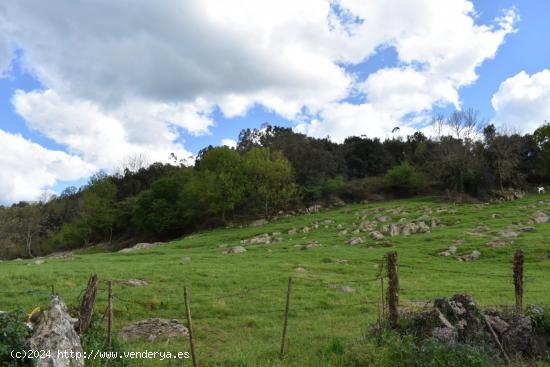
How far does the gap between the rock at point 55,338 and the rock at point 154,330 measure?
15.9ft

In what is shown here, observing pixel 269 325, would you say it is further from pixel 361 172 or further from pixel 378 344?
pixel 361 172

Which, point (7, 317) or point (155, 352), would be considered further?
point (155, 352)

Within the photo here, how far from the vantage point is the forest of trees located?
72.3m

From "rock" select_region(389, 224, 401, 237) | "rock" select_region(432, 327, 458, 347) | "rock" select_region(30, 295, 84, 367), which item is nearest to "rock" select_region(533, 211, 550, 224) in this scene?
"rock" select_region(389, 224, 401, 237)

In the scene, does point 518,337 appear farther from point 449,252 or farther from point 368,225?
point 368,225

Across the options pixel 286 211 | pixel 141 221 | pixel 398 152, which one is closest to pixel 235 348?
pixel 286 211

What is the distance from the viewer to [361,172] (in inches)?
3802

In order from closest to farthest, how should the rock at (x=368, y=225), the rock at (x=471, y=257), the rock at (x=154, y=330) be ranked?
the rock at (x=154, y=330) → the rock at (x=471, y=257) → the rock at (x=368, y=225)

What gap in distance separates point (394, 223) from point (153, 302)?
37.8 metres

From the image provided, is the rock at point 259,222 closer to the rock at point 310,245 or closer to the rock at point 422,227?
the rock at point 310,245

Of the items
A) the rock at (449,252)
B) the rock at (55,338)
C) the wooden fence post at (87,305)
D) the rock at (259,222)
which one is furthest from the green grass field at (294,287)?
the rock at (259,222)

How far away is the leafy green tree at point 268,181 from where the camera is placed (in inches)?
2781

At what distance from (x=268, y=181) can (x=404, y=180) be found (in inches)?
1047

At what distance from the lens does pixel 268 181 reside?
236 feet
